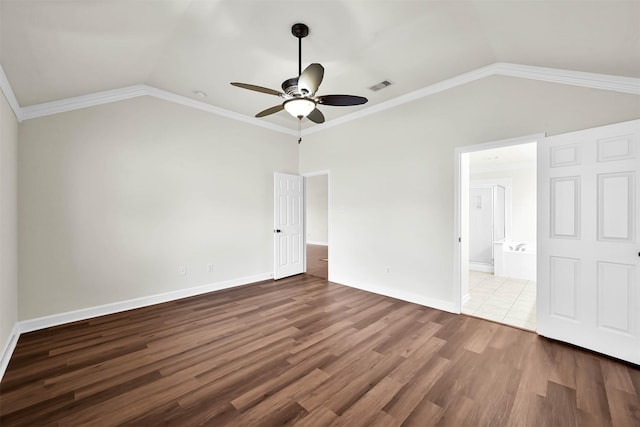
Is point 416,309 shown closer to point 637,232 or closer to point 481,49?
point 637,232

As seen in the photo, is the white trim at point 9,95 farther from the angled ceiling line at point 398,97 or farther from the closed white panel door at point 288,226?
the closed white panel door at point 288,226

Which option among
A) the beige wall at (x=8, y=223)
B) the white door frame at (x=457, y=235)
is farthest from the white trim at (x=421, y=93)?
the beige wall at (x=8, y=223)

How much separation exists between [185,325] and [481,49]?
4.65 m

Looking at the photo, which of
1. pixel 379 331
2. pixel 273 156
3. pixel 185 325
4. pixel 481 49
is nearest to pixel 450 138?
pixel 481 49

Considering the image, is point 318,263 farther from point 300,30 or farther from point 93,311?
point 300,30

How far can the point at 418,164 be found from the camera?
3.87 meters

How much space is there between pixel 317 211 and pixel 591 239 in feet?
28.9

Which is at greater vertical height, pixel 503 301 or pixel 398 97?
pixel 398 97

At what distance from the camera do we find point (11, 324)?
2.67 metres

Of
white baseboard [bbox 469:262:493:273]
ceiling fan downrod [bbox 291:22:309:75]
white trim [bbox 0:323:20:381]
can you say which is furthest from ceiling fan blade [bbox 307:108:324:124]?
white baseboard [bbox 469:262:493:273]

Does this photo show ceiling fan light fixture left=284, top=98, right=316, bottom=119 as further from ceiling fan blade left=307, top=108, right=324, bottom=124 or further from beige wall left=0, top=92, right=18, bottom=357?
beige wall left=0, top=92, right=18, bottom=357

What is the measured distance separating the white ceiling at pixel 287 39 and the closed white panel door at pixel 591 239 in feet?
2.34

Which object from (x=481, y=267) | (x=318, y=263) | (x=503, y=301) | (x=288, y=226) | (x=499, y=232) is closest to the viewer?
(x=503, y=301)

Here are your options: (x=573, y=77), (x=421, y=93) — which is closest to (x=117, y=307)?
(x=421, y=93)
